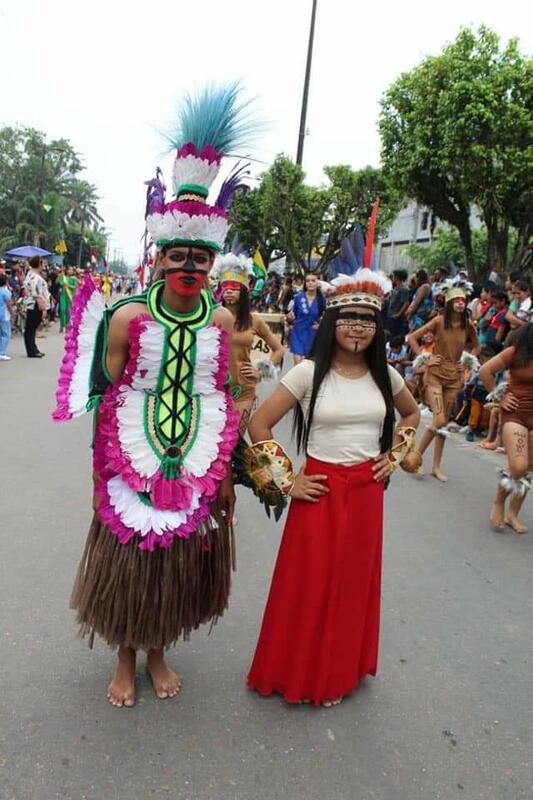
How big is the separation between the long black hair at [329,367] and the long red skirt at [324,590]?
0.15 meters

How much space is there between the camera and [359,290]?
2561 mm

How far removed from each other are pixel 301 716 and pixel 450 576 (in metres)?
1.81

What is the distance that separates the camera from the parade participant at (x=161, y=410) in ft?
8.02

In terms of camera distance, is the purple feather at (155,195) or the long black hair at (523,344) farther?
the long black hair at (523,344)

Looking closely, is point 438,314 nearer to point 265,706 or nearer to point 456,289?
point 456,289

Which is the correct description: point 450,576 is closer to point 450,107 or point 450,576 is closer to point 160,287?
point 160,287

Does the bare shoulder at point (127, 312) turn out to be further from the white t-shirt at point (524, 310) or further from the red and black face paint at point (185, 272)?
the white t-shirt at point (524, 310)

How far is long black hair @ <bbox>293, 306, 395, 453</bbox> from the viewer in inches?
101

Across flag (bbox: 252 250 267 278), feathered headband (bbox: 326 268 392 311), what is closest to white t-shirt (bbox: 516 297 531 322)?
flag (bbox: 252 250 267 278)

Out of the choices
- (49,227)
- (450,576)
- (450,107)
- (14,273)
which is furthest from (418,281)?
(49,227)

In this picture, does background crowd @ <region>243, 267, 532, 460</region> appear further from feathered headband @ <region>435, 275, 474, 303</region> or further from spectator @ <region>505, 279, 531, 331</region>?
feathered headband @ <region>435, 275, 474, 303</region>

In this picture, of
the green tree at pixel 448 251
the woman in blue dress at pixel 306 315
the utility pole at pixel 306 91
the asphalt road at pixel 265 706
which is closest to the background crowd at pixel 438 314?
the woman in blue dress at pixel 306 315

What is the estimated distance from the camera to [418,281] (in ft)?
41.3

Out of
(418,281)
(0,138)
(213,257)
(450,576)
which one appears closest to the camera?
(213,257)
